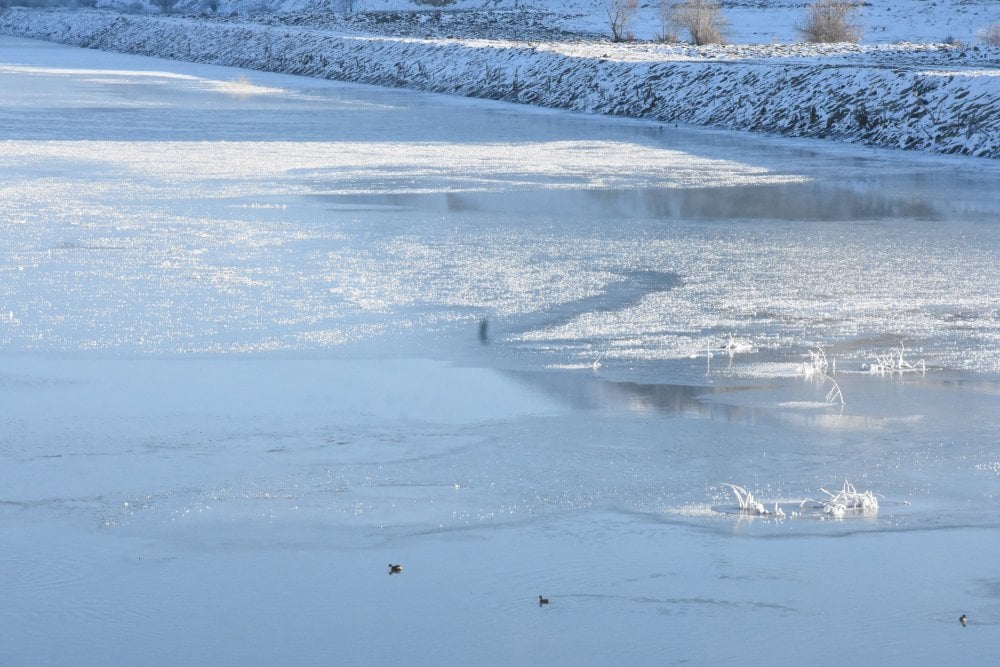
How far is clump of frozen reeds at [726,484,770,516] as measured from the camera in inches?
205

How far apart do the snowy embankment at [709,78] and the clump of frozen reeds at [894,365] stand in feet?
38.9

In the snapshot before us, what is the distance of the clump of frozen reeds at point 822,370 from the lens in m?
6.87

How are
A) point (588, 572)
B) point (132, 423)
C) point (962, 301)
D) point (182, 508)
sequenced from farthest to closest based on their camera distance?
point (962, 301) < point (132, 423) < point (182, 508) < point (588, 572)

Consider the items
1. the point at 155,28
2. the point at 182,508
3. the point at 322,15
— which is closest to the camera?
the point at 182,508

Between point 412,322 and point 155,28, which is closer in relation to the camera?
point 412,322

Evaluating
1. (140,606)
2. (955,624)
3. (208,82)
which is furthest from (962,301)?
(208,82)

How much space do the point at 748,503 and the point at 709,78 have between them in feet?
70.3

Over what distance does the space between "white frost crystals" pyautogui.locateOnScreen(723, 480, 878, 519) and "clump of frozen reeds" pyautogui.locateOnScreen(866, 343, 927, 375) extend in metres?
2.03

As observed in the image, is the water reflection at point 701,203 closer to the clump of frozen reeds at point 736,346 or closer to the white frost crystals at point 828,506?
the clump of frozen reeds at point 736,346

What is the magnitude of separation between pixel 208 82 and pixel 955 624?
31.0 m

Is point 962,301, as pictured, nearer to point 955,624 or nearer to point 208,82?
point 955,624

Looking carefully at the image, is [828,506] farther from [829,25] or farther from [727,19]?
[727,19]

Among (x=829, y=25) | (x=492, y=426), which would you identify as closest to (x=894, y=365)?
(x=492, y=426)

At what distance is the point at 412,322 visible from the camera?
8422 mm
